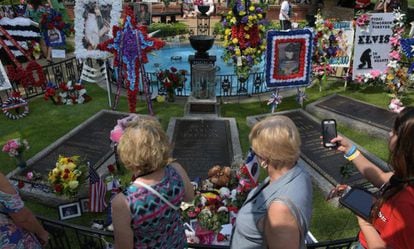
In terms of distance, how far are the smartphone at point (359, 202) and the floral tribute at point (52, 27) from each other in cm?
1307

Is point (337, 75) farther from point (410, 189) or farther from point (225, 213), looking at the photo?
point (410, 189)

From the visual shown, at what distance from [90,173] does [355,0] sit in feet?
81.6

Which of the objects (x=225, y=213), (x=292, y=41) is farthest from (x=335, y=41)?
(x=225, y=213)

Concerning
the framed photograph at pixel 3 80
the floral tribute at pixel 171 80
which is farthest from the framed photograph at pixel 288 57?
the framed photograph at pixel 3 80

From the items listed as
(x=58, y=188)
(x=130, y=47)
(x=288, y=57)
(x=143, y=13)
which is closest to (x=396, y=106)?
(x=288, y=57)

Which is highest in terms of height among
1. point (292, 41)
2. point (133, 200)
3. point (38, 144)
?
point (292, 41)

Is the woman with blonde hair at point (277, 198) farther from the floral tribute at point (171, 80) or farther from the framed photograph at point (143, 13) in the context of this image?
the framed photograph at point (143, 13)

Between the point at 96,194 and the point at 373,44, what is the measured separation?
874 centimetres

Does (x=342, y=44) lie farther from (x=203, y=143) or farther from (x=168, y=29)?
(x=168, y=29)

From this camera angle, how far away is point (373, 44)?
9.71 meters

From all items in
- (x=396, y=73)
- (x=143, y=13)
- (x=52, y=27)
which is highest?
(x=143, y=13)

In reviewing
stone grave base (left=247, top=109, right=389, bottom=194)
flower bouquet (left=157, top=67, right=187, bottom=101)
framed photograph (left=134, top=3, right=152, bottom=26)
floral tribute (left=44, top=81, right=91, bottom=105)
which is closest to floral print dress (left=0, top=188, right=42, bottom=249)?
stone grave base (left=247, top=109, right=389, bottom=194)

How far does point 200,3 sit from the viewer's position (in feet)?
72.2

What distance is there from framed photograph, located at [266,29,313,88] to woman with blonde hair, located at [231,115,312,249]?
18.6 feet
